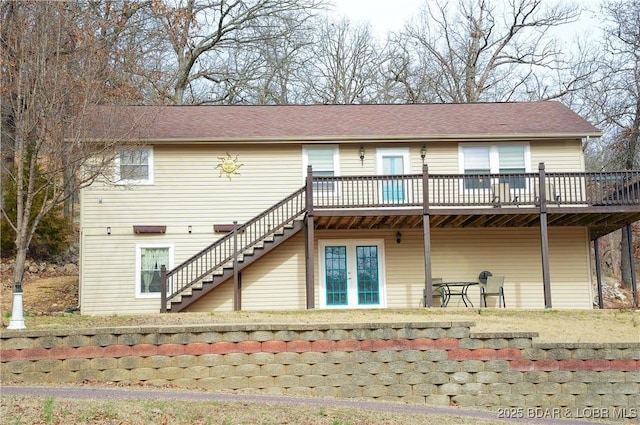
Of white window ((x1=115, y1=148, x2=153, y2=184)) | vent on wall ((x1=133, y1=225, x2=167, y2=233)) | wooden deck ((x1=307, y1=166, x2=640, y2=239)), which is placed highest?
white window ((x1=115, y1=148, x2=153, y2=184))

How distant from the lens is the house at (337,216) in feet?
63.9

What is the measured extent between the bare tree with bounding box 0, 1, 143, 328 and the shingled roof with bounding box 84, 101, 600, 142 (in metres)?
3.09

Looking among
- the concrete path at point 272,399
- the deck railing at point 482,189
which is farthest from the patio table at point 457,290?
the concrete path at point 272,399

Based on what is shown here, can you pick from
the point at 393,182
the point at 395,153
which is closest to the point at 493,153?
the point at 395,153

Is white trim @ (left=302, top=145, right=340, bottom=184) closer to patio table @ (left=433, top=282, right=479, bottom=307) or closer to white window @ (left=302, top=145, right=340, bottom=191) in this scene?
white window @ (left=302, top=145, right=340, bottom=191)

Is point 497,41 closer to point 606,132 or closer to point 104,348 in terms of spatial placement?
point 606,132

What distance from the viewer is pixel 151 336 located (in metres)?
10.7

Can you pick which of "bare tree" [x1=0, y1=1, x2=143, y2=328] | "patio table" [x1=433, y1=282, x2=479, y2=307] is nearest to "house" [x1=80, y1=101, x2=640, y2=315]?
"patio table" [x1=433, y1=282, x2=479, y2=307]

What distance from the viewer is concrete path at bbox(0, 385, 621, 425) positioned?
933 centimetres

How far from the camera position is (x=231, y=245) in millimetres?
20016

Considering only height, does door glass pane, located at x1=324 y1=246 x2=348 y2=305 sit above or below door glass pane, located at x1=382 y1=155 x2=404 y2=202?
below

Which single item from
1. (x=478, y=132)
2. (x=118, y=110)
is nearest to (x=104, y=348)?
(x=118, y=110)

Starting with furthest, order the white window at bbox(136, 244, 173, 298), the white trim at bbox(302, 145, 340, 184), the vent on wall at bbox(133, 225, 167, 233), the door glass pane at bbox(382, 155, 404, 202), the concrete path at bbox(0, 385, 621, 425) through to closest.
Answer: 1. the white trim at bbox(302, 145, 340, 184)
2. the vent on wall at bbox(133, 225, 167, 233)
3. the white window at bbox(136, 244, 173, 298)
4. the door glass pane at bbox(382, 155, 404, 202)
5. the concrete path at bbox(0, 385, 621, 425)

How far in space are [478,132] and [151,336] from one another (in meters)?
13.1
